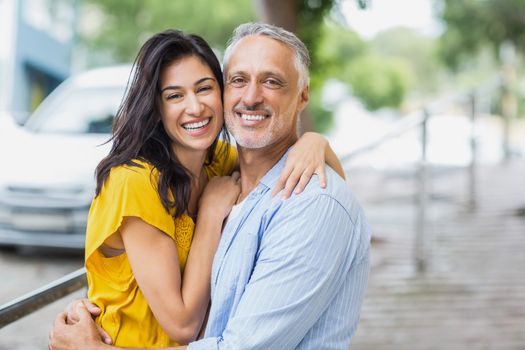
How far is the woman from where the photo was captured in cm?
217

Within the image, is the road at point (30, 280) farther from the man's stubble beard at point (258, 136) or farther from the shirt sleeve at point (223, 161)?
the man's stubble beard at point (258, 136)

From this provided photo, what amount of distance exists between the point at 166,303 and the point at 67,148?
216 inches

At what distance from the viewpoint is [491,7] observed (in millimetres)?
13828

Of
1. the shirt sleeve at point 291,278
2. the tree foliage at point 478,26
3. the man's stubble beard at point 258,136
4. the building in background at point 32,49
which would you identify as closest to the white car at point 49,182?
the man's stubble beard at point 258,136

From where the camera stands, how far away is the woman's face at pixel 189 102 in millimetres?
2412

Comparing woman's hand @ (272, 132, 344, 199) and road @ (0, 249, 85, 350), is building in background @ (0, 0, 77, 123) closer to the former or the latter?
road @ (0, 249, 85, 350)

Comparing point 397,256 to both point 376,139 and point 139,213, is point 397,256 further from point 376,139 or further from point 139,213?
point 139,213

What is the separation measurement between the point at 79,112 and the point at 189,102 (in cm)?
597

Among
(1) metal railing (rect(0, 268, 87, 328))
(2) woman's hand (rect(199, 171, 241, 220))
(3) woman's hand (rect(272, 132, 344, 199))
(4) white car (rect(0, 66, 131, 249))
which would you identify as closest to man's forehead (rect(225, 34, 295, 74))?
(3) woman's hand (rect(272, 132, 344, 199))

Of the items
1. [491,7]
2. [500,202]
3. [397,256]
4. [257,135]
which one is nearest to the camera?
[257,135]

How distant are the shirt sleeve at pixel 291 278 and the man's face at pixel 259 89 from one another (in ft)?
1.16

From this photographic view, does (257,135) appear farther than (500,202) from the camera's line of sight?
No

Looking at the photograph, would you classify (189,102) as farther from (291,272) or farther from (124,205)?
(291,272)

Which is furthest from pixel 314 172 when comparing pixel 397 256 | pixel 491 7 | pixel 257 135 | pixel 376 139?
pixel 491 7
